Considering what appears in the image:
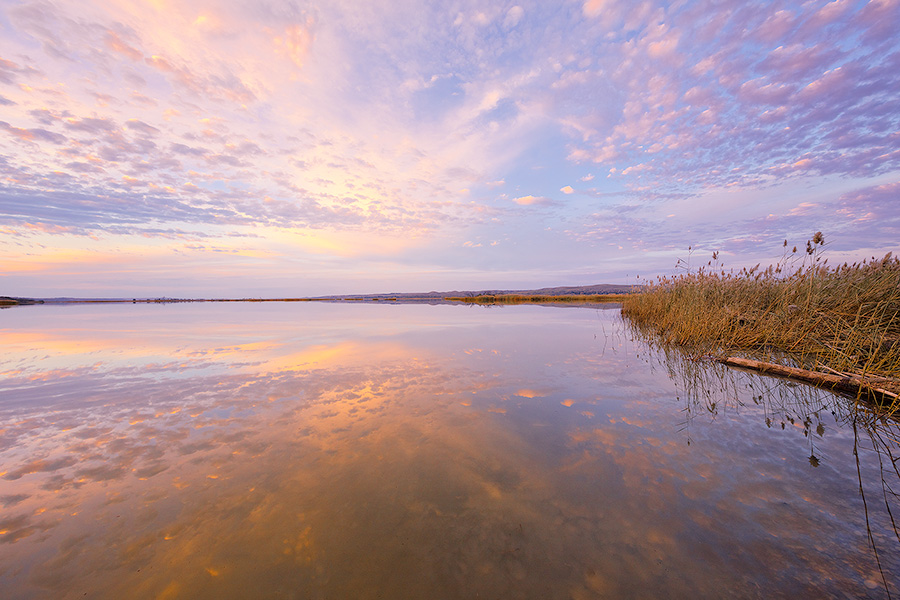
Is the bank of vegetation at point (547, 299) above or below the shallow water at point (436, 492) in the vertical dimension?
below

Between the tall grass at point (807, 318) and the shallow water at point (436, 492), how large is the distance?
93.8 inches

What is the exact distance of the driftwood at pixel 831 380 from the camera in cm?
516

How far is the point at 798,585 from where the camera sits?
203cm

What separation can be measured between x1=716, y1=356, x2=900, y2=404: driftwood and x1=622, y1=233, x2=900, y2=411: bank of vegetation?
2 centimetres

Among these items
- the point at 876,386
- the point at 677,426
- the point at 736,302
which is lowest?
the point at 677,426

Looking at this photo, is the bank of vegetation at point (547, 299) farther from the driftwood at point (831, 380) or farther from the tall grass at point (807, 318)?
the driftwood at point (831, 380)

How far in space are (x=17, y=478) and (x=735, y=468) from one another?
280 inches

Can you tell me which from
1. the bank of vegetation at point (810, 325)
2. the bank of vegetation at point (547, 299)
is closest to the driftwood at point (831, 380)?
the bank of vegetation at point (810, 325)

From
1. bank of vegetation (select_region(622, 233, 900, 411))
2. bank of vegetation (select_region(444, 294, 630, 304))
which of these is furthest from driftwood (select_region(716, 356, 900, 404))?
bank of vegetation (select_region(444, 294, 630, 304))

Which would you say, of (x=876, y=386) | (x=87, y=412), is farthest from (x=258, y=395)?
(x=876, y=386)

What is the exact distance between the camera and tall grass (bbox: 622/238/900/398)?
22.4ft

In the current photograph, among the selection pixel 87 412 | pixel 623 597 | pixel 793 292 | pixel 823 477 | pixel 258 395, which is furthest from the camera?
pixel 793 292

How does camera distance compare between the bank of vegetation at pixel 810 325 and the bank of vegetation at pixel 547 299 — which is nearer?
the bank of vegetation at pixel 810 325

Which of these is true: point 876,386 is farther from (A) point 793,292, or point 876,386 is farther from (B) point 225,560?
(B) point 225,560
